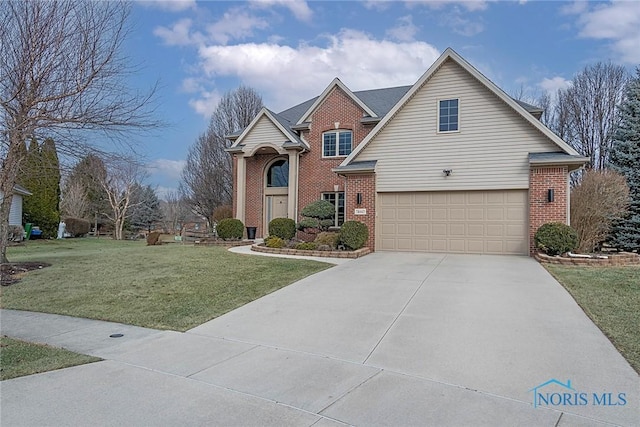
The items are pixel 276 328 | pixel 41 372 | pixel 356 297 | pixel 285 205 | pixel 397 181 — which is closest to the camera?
pixel 41 372

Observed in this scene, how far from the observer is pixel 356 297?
750 cm

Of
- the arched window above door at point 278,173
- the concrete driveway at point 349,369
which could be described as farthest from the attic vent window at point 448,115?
the arched window above door at point 278,173

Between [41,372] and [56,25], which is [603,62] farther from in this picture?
[41,372]

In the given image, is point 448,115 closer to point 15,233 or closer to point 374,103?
point 374,103

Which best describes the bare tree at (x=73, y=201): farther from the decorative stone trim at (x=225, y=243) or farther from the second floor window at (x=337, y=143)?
the second floor window at (x=337, y=143)

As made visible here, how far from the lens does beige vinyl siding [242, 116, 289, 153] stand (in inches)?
770

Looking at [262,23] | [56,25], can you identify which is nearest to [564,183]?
[262,23]

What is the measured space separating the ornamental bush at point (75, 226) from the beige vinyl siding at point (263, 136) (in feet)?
61.1

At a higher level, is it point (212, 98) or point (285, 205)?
point (212, 98)

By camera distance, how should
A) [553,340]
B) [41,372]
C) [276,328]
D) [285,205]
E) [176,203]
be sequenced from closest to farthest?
[41,372], [553,340], [276,328], [285,205], [176,203]

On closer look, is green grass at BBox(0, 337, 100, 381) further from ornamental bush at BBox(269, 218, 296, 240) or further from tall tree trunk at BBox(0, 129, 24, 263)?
ornamental bush at BBox(269, 218, 296, 240)

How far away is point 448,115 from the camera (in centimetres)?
1435

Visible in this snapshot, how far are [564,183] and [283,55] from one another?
11.2 metres

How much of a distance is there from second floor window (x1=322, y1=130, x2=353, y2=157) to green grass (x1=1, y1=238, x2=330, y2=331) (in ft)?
28.2
